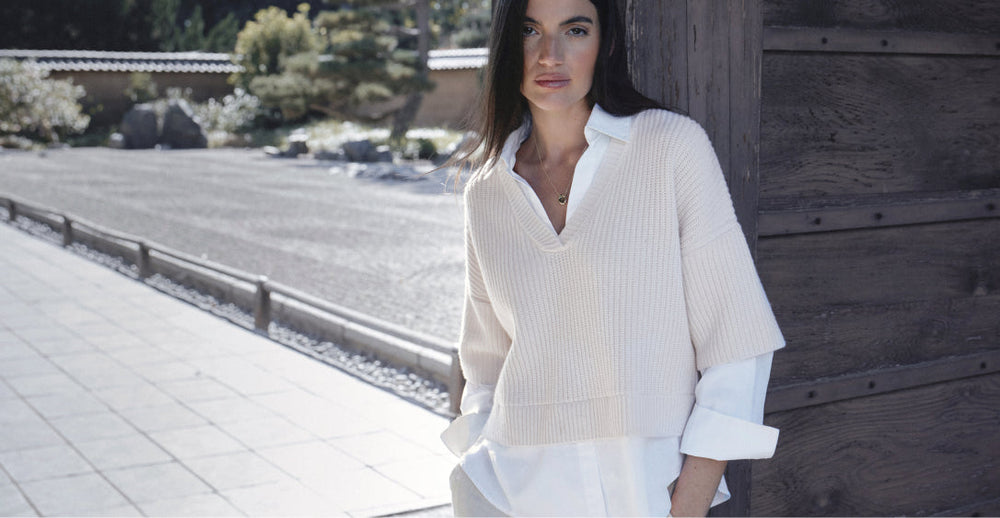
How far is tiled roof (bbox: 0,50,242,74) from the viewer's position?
27.9m

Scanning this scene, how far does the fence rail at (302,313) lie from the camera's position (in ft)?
16.4

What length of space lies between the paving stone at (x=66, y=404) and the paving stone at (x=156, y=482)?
873 mm

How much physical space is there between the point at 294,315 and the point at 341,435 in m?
2.19

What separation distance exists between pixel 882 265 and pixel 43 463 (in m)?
3.08

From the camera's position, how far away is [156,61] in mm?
29891

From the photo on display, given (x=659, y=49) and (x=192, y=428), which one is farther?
(x=192, y=428)

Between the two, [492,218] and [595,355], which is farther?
[492,218]

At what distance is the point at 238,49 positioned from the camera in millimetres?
29297

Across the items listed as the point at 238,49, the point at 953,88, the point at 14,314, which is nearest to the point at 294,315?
the point at 14,314

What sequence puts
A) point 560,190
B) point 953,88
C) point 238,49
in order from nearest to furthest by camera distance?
point 560,190 < point 953,88 < point 238,49

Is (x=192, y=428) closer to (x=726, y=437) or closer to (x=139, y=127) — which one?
(x=726, y=437)

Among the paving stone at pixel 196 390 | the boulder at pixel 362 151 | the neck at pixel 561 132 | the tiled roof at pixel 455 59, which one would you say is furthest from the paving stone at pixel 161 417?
the tiled roof at pixel 455 59

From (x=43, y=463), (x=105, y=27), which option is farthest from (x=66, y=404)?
(x=105, y=27)

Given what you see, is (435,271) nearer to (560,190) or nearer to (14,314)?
(14,314)
